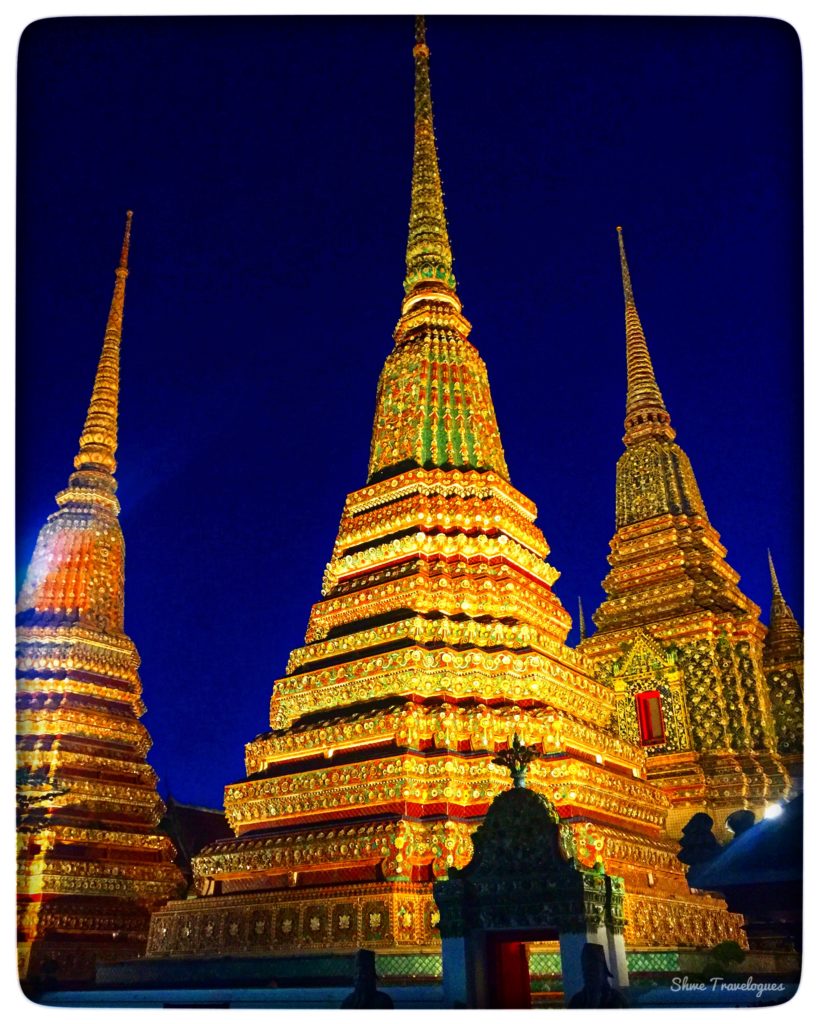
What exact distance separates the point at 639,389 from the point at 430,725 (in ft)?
30.8

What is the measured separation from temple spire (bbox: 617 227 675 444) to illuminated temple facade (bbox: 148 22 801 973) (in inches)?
169

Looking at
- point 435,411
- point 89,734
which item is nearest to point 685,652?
point 435,411

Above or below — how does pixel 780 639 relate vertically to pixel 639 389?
below

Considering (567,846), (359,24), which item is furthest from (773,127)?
(567,846)

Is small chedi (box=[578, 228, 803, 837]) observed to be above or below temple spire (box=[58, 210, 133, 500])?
below

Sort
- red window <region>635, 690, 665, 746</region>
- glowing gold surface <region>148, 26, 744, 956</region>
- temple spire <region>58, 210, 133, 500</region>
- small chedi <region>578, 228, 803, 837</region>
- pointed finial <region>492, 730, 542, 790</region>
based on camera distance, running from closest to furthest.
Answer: pointed finial <region>492, 730, 542, 790</region> < glowing gold surface <region>148, 26, 744, 956</region> < temple spire <region>58, 210, 133, 500</region> < small chedi <region>578, 228, 803, 837</region> < red window <region>635, 690, 665, 746</region>

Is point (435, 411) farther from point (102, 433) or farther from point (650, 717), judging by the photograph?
point (650, 717)

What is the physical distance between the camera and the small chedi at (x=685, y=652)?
10.5m

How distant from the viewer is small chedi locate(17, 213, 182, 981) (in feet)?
29.5

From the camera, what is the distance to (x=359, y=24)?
5660 millimetres

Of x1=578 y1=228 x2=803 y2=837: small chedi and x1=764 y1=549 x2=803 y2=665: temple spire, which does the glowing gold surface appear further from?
x1=764 y1=549 x2=803 y2=665: temple spire

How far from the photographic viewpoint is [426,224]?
10383 mm

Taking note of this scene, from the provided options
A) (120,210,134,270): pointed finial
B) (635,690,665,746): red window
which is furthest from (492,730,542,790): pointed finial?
(635,690,665,746): red window
